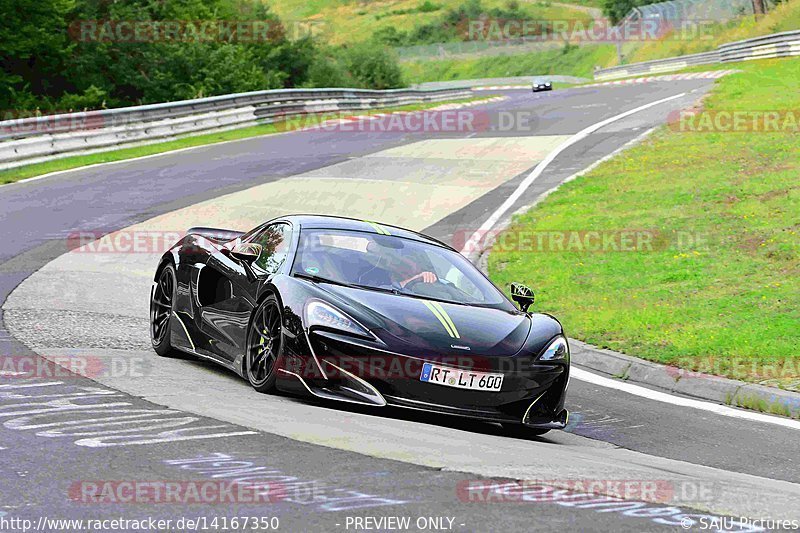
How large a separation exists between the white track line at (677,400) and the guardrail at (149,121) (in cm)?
1668

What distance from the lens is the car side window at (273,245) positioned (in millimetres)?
8539

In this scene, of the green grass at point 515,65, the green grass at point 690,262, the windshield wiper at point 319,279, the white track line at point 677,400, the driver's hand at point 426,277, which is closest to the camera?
the windshield wiper at point 319,279

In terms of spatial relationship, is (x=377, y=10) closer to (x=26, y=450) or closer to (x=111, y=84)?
(x=111, y=84)

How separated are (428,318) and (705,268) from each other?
725 centimetres

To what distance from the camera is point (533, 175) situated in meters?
23.2

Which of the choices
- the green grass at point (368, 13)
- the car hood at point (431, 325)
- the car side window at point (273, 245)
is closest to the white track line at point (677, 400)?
the car hood at point (431, 325)

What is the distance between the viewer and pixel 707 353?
10.5m

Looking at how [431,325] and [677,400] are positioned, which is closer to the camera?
[431,325]

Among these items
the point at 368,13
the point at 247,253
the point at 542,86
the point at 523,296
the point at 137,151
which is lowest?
the point at 542,86

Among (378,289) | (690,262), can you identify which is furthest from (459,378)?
(690,262)

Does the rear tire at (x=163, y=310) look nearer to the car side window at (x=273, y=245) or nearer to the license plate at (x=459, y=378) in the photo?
the car side window at (x=273, y=245)

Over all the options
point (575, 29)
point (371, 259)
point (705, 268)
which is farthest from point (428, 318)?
point (575, 29)

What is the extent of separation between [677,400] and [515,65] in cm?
10775

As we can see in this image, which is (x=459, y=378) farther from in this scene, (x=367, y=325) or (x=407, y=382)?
(x=367, y=325)
